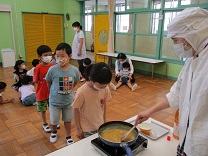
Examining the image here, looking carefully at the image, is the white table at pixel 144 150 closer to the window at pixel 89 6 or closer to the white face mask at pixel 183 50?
the white face mask at pixel 183 50

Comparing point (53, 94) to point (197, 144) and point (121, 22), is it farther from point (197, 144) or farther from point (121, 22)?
point (121, 22)

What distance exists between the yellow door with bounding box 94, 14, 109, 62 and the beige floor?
240 centimetres

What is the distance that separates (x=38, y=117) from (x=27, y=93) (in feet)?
2.06

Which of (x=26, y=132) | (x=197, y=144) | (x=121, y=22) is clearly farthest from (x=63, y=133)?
(x=121, y=22)

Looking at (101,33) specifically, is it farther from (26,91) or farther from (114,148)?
(114,148)

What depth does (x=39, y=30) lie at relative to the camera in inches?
271

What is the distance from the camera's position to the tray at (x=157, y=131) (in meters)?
1.11

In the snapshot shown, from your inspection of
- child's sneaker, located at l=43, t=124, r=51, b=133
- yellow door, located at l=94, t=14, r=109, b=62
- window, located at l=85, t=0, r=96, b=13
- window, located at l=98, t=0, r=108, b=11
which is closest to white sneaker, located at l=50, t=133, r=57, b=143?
child's sneaker, located at l=43, t=124, r=51, b=133

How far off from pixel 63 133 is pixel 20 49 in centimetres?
506

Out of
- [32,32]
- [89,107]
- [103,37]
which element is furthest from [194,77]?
[32,32]

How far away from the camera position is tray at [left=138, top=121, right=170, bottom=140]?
3.64 ft

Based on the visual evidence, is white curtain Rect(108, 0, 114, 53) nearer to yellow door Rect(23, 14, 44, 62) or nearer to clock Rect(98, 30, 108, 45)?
clock Rect(98, 30, 108, 45)

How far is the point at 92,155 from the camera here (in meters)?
0.94

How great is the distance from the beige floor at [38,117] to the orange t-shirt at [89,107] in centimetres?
87
